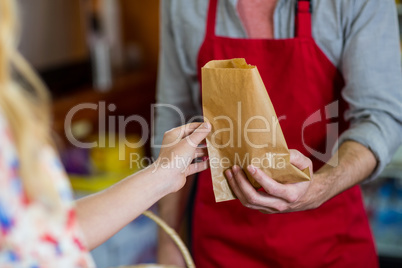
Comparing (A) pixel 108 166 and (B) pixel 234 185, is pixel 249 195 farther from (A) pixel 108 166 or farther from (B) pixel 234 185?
(A) pixel 108 166

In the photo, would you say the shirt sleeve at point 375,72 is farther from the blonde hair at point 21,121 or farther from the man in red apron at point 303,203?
the blonde hair at point 21,121

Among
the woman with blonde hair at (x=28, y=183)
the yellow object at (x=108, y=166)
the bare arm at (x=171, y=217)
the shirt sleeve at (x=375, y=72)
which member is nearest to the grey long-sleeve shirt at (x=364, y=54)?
the shirt sleeve at (x=375, y=72)

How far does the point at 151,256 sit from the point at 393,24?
174 centimetres

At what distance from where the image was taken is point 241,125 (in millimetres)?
930

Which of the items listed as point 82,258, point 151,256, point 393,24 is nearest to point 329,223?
point 393,24

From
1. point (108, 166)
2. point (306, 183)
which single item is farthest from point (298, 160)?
point (108, 166)

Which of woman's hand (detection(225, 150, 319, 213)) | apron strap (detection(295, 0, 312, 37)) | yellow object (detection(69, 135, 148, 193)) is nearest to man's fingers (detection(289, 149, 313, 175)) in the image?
woman's hand (detection(225, 150, 319, 213))

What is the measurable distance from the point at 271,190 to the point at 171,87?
1.65 ft

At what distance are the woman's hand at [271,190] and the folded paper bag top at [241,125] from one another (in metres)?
0.02

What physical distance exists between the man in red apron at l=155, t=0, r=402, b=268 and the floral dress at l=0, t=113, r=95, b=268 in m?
0.60

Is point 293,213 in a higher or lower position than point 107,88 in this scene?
higher

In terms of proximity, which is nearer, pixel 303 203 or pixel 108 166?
pixel 303 203

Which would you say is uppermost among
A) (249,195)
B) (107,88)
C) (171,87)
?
(171,87)

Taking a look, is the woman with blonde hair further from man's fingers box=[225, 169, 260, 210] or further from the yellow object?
the yellow object
